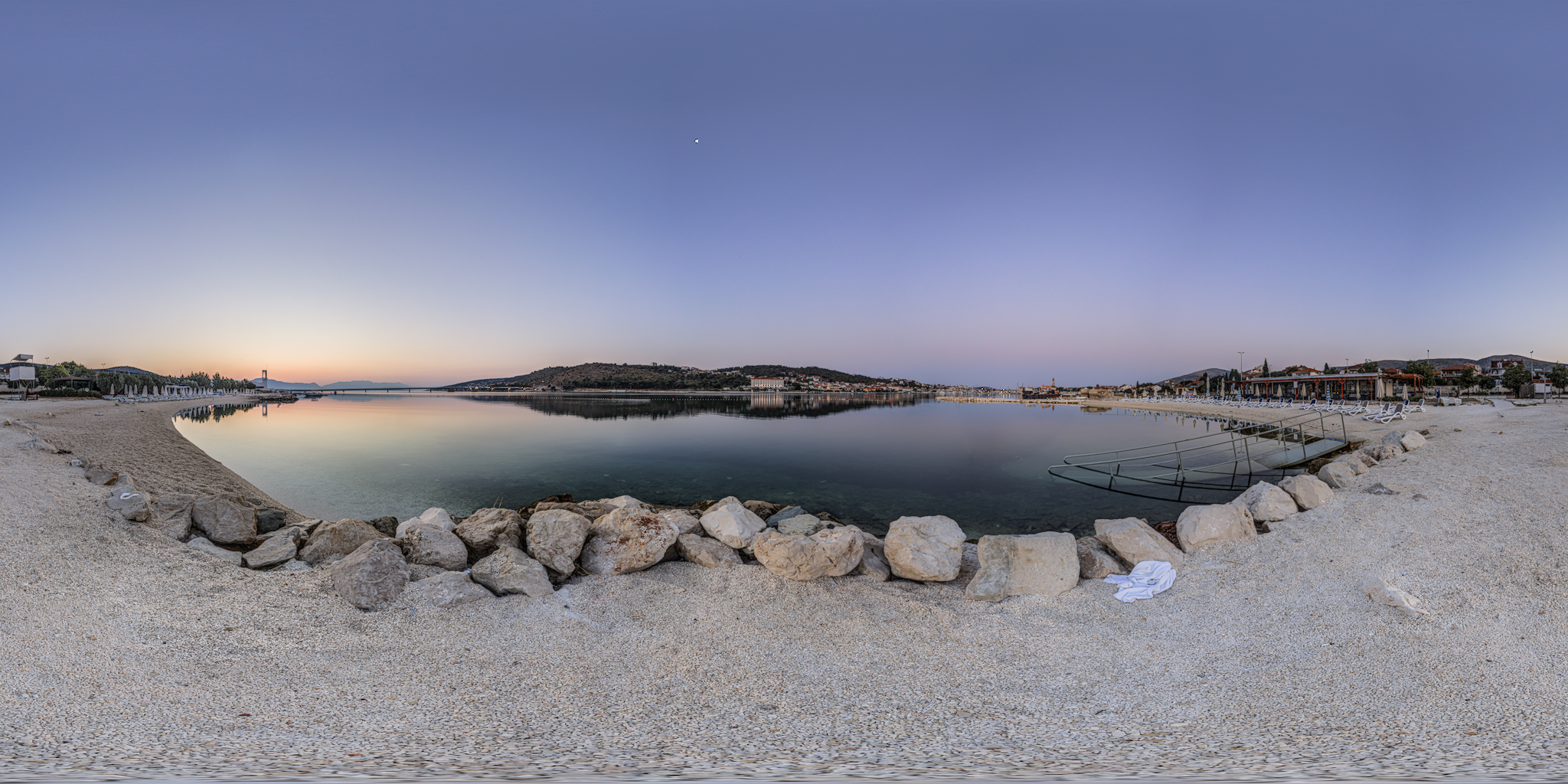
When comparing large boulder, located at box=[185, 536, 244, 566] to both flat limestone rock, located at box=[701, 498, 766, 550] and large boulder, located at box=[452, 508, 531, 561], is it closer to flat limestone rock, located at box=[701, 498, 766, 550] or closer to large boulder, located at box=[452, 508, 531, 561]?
large boulder, located at box=[452, 508, 531, 561]

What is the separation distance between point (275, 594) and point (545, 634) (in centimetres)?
229

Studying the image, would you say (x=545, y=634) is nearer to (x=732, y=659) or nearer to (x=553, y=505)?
(x=732, y=659)

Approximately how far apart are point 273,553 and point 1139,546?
27.5ft

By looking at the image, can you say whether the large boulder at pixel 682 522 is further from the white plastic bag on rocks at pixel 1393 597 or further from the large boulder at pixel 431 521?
Answer: the white plastic bag on rocks at pixel 1393 597

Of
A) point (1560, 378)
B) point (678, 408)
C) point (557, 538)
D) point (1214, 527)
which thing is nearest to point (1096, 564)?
point (1214, 527)

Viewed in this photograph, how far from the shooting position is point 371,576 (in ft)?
14.5

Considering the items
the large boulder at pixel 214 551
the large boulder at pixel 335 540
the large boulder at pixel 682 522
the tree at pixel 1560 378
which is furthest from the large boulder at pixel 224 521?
the tree at pixel 1560 378

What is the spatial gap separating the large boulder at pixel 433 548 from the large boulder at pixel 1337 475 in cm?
1054

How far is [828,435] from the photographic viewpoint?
30.1m

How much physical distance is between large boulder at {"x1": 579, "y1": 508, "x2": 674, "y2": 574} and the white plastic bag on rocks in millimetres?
5797

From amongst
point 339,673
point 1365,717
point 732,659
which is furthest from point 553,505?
point 1365,717

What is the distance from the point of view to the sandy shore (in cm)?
261

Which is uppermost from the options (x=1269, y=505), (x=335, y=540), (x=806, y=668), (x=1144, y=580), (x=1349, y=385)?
(x=1349, y=385)

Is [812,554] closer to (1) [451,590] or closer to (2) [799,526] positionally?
(2) [799,526]
